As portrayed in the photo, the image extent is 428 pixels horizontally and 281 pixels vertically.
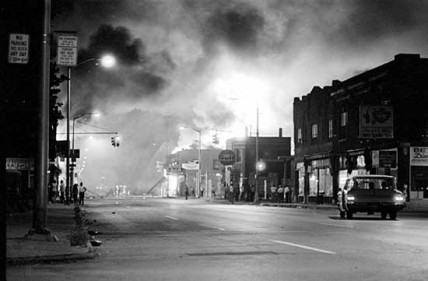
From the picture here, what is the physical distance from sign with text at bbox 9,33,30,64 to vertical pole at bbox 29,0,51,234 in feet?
1.62

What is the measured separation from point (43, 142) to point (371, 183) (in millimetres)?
17082

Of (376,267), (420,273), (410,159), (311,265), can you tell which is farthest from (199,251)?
(410,159)

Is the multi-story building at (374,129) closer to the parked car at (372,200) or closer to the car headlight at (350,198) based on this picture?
the parked car at (372,200)

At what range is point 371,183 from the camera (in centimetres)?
3016

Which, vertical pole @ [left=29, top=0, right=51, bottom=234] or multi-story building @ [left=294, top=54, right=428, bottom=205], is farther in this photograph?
multi-story building @ [left=294, top=54, right=428, bottom=205]

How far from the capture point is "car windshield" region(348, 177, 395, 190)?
99.2 ft

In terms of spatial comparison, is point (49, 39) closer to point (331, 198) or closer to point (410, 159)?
point (410, 159)

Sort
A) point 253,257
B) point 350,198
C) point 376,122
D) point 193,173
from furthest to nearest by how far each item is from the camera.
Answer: point 193,173 < point 376,122 < point 350,198 < point 253,257

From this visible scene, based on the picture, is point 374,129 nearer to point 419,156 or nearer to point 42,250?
point 419,156

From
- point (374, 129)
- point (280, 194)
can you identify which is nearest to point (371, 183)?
point (374, 129)

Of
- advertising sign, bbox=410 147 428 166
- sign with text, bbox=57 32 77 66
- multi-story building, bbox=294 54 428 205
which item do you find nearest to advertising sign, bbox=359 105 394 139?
multi-story building, bbox=294 54 428 205

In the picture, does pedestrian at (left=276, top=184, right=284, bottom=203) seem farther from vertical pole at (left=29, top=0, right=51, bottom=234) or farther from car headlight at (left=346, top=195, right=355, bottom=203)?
vertical pole at (left=29, top=0, right=51, bottom=234)

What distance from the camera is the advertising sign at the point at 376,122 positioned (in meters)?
48.7

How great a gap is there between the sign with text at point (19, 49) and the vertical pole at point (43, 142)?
0.49 meters
